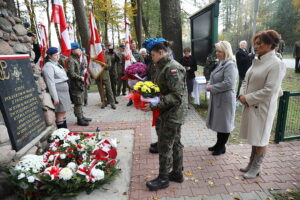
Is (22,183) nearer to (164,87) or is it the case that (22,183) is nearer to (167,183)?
(167,183)

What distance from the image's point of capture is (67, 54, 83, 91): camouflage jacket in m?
5.34

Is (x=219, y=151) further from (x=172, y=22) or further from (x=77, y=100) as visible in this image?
(x=172, y=22)

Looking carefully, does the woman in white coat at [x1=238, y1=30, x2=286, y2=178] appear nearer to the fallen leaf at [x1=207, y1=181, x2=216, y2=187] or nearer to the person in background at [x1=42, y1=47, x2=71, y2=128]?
the fallen leaf at [x1=207, y1=181, x2=216, y2=187]

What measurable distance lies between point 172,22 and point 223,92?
493 cm

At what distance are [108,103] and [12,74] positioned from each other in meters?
4.89

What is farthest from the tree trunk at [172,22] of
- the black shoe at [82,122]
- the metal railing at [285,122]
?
the metal railing at [285,122]

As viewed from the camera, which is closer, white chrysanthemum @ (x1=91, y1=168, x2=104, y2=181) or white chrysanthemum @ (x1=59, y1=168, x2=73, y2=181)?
white chrysanthemum @ (x1=59, y1=168, x2=73, y2=181)

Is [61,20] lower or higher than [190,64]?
higher

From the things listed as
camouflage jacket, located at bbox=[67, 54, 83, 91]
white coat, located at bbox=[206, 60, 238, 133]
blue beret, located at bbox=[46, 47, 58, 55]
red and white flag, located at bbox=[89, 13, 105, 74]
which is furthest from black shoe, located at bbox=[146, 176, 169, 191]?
red and white flag, located at bbox=[89, 13, 105, 74]

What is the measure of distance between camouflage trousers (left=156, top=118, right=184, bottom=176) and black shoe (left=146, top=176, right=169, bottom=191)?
9cm

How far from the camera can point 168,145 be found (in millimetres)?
2820

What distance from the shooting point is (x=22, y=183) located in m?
2.68

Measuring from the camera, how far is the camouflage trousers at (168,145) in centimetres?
278

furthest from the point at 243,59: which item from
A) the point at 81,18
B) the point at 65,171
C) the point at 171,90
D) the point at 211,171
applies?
the point at 81,18
